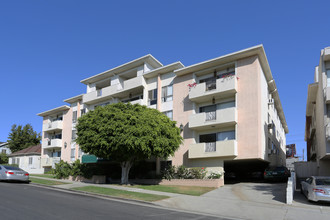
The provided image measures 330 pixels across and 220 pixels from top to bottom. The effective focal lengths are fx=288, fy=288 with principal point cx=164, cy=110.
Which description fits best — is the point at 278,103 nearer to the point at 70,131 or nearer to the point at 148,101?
the point at 148,101

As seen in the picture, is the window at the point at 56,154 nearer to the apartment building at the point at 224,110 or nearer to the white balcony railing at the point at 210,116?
the apartment building at the point at 224,110

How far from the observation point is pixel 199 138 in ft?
83.6

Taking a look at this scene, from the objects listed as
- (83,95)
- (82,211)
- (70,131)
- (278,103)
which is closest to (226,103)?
(278,103)

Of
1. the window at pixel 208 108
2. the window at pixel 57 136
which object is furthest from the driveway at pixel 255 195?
the window at pixel 57 136

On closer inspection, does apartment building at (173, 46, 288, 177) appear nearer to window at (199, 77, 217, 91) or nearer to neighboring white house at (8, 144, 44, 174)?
window at (199, 77, 217, 91)

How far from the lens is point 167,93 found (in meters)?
28.1

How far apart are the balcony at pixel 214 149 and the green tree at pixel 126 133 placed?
246 centimetres

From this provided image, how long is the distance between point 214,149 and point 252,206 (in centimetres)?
984

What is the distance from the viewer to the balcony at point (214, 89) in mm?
23188

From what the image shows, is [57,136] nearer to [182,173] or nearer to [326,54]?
[182,173]

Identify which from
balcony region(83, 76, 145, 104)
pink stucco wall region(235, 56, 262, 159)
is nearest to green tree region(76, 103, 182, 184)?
pink stucco wall region(235, 56, 262, 159)

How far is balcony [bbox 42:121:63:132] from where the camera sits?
130ft

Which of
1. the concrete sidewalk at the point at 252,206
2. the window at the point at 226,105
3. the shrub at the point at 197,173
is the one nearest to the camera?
the concrete sidewalk at the point at 252,206

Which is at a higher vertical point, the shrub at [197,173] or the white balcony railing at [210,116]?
the white balcony railing at [210,116]
